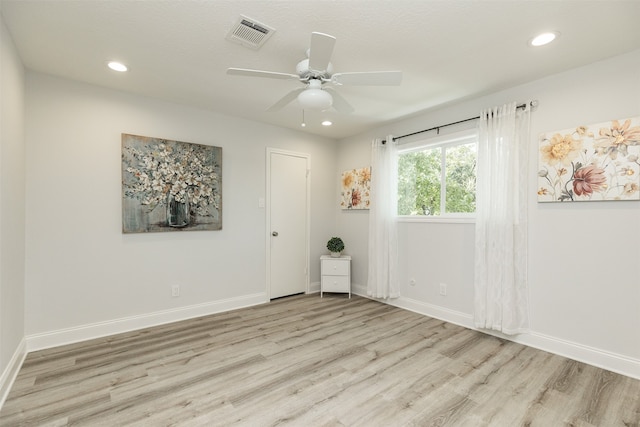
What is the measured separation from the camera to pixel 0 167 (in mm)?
1834

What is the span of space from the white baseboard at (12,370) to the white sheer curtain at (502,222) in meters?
3.79

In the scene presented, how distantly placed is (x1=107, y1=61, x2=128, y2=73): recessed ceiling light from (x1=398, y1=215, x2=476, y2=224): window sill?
3.30m

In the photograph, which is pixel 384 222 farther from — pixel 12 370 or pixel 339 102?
pixel 12 370

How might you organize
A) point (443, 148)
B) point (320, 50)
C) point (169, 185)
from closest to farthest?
point (320, 50) < point (169, 185) < point (443, 148)

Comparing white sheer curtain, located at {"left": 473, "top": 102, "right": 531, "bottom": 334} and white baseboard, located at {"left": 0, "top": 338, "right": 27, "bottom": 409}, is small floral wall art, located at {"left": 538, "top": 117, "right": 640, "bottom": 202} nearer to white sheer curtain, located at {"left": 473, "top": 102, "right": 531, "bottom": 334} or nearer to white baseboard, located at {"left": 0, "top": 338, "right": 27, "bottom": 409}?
white sheer curtain, located at {"left": 473, "top": 102, "right": 531, "bottom": 334}

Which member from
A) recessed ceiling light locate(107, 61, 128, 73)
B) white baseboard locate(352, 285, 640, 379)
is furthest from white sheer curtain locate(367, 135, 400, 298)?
recessed ceiling light locate(107, 61, 128, 73)

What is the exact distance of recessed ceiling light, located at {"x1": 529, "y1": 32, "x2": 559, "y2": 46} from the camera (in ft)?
6.57

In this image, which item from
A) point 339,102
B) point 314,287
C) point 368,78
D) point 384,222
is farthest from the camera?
point 314,287

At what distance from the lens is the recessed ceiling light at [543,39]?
2004 mm

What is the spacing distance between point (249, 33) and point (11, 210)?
210 centimetres

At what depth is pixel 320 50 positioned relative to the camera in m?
1.67

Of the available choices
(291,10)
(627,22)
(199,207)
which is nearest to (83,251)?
(199,207)

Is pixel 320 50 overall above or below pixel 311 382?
above

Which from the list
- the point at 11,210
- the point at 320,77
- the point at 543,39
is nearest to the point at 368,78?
the point at 320,77
